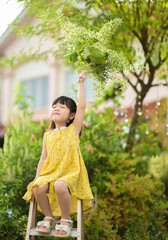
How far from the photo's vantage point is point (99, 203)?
3865 millimetres

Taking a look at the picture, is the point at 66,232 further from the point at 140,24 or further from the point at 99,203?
the point at 140,24

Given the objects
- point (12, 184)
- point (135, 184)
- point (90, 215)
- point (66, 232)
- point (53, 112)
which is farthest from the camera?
point (135, 184)

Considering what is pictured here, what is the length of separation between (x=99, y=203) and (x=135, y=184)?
0.52 m

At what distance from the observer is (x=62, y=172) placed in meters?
2.71

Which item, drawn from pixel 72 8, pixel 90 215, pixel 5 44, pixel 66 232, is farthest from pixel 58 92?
pixel 66 232

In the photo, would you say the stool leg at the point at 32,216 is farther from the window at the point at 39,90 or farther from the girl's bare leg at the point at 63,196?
the window at the point at 39,90

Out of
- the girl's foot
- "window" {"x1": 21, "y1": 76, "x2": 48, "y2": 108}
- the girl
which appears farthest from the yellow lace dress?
"window" {"x1": 21, "y1": 76, "x2": 48, "y2": 108}

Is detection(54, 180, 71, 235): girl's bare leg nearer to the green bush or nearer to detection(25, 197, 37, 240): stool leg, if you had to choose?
detection(25, 197, 37, 240): stool leg

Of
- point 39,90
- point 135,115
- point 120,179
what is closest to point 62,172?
point 120,179

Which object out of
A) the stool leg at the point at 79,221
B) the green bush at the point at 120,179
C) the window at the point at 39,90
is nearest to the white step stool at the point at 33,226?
the stool leg at the point at 79,221

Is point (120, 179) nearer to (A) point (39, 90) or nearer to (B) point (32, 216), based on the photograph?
(B) point (32, 216)

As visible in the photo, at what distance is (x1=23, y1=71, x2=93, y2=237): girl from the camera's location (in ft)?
8.41

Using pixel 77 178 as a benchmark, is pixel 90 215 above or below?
below

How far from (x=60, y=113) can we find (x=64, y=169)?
1.60 feet
